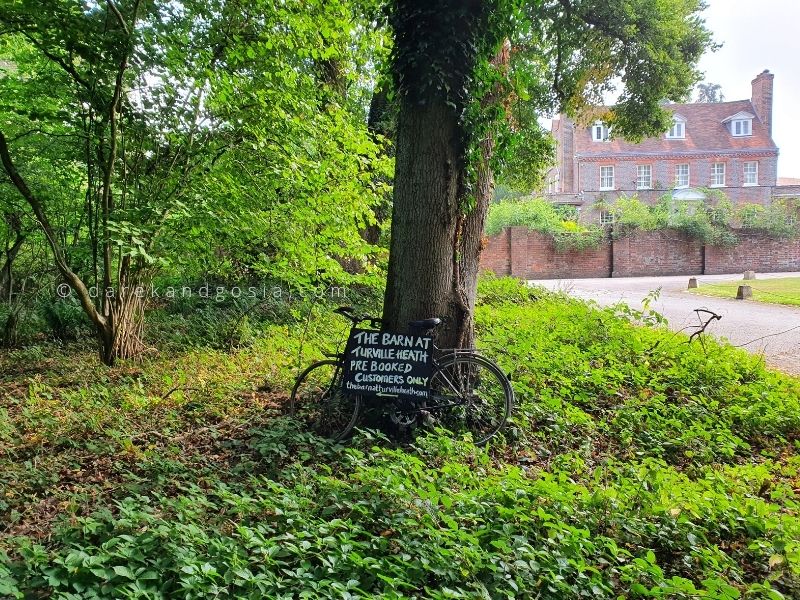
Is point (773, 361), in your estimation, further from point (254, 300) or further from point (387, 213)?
point (254, 300)

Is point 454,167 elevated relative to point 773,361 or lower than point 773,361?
elevated

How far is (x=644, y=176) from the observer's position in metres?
38.0

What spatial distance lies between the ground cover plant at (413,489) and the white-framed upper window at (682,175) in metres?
35.9

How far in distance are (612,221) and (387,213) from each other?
22.5 meters

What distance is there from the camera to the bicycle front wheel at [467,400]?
484 cm

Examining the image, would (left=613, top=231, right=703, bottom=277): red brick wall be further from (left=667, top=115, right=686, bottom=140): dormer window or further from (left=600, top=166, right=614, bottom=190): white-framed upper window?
(left=667, top=115, right=686, bottom=140): dormer window

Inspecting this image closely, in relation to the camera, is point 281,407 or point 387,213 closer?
point 281,407

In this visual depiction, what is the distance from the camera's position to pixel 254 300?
1094 cm

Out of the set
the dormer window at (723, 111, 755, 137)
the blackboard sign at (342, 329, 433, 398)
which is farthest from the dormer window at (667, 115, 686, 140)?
the blackboard sign at (342, 329, 433, 398)

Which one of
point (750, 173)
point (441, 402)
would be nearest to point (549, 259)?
point (750, 173)

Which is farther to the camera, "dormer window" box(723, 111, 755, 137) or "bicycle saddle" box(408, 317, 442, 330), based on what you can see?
"dormer window" box(723, 111, 755, 137)

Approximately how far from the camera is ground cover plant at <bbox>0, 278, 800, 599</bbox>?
8.14ft

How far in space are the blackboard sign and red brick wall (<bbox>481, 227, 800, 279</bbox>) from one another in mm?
25123

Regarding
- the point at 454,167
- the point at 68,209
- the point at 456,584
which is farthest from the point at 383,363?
the point at 68,209
